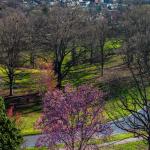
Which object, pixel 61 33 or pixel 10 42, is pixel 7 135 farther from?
pixel 61 33

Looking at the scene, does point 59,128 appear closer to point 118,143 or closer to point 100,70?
point 118,143

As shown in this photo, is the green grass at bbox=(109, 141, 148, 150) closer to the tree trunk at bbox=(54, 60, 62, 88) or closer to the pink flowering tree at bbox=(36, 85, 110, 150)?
the pink flowering tree at bbox=(36, 85, 110, 150)

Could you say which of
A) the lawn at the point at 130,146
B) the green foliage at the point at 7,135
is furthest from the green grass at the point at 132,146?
the green foliage at the point at 7,135

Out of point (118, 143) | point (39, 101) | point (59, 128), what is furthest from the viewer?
point (39, 101)

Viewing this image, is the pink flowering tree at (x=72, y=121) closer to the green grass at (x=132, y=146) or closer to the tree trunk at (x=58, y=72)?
the green grass at (x=132, y=146)

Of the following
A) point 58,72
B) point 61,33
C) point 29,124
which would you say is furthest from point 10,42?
point 29,124

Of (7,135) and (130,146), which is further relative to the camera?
(130,146)

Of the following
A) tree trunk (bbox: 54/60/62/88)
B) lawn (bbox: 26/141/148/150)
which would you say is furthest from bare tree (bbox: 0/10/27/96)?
lawn (bbox: 26/141/148/150)

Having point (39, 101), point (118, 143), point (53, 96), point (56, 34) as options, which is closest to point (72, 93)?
point (53, 96)
